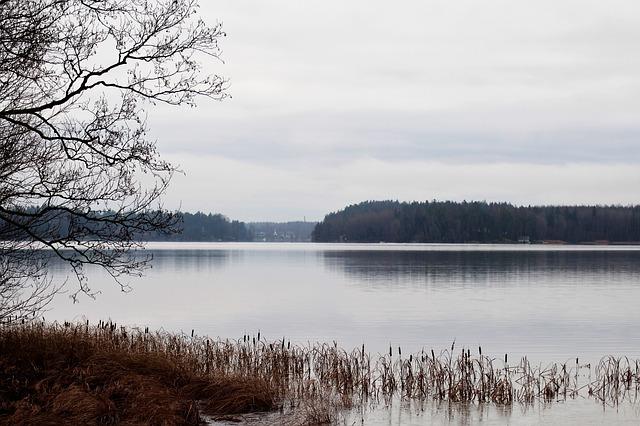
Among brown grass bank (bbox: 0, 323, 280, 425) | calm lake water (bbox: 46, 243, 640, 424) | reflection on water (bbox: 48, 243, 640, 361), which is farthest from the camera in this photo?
reflection on water (bbox: 48, 243, 640, 361)

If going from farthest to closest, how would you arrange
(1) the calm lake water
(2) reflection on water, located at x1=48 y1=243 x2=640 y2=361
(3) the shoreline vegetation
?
(2) reflection on water, located at x1=48 y1=243 x2=640 y2=361
(1) the calm lake water
(3) the shoreline vegetation

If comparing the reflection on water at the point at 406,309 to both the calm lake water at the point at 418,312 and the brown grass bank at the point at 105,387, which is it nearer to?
the calm lake water at the point at 418,312

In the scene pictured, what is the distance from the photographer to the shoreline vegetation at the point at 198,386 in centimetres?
1294

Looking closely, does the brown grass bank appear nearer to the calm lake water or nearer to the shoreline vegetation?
the shoreline vegetation

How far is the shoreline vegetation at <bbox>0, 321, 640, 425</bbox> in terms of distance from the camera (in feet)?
42.4

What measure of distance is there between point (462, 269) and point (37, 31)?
72657 millimetres

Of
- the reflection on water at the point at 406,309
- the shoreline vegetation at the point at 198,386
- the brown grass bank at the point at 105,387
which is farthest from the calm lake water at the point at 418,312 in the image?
the brown grass bank at the point at 105,387

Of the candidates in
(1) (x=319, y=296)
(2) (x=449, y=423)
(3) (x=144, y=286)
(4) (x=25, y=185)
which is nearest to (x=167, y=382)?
(4) (x=25, y=185)

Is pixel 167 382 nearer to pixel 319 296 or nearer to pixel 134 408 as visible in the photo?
pixel 134 408

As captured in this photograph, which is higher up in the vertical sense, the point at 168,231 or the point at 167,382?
the point at 168,231

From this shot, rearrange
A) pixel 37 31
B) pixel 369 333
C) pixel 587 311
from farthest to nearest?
1. pixel 587 311
2. pixel 369 333
3. pixel 37 31

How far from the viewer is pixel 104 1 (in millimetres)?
12492

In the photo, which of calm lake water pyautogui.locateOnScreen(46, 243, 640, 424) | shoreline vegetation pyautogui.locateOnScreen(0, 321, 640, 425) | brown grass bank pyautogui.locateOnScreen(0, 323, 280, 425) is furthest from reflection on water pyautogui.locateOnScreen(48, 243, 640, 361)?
brown grass bank pyautogui.locateOnScreen(0, 323, 280, 425)

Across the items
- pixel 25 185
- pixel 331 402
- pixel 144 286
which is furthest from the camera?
pixel 144 286
